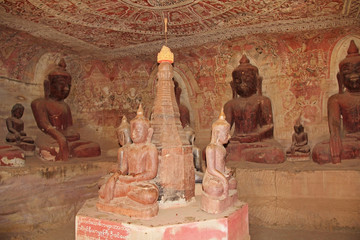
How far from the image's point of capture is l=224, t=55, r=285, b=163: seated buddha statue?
6156 mm

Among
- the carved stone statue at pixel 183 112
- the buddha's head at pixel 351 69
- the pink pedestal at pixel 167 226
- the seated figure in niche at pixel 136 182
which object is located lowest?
the pink pedestal at pixel 167 226

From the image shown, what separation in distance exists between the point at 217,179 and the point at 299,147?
3.01 metres

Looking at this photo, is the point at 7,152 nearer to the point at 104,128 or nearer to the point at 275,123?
the point at 104,128

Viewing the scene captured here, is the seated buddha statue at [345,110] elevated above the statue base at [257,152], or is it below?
above

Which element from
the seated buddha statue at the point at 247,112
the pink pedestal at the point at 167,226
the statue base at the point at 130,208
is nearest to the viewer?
the pink pedestal at the point at 167,226

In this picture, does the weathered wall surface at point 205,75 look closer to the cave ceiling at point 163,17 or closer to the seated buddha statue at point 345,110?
the seated buddha statue at point 345,110

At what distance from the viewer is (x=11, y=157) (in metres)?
5.21

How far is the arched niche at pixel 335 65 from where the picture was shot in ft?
19.7

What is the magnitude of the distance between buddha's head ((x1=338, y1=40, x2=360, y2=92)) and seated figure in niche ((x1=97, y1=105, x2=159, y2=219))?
4219 millimetres

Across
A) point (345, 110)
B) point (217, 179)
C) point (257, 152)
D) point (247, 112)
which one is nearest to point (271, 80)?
point (247, 112)

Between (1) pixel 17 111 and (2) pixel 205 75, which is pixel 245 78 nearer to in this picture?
(2) pixel 205 75

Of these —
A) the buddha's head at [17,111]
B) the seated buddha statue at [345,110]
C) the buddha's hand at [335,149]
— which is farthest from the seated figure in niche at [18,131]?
the buddha's hand at [335,149]

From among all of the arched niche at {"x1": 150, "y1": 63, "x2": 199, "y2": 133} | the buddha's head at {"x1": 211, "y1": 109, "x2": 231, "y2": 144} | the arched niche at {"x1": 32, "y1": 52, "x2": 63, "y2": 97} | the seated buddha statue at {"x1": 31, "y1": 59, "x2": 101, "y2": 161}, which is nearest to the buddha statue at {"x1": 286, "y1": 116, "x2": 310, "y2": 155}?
the arched niche at {"x1": 150, "y1": 63, "x2": 199, "y2": 133}

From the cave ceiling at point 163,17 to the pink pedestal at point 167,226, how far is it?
321cm
